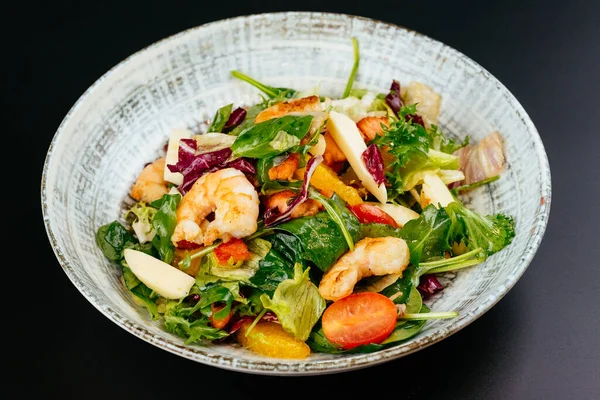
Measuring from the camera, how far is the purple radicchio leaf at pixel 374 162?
9.32 feet

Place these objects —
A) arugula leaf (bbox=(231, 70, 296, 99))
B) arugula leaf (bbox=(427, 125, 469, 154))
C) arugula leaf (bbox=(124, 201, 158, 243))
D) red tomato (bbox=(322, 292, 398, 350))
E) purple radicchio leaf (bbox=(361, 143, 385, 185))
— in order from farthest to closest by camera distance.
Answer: arugula leaf (bbox=(231, 70, 296, 99)) → arugula leaf (bbox=(427, 125, 469, 154)) → arugula leaf (bbox=(124, 201, 158, 243)) → purple radicchio leaf (bbox=(361, 143, 385, 185)) → red tomato (bbox=(322, 292, 398, 350))

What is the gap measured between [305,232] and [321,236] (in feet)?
0.23

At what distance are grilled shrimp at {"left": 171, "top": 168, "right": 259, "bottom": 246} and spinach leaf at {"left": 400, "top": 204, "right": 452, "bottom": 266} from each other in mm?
651

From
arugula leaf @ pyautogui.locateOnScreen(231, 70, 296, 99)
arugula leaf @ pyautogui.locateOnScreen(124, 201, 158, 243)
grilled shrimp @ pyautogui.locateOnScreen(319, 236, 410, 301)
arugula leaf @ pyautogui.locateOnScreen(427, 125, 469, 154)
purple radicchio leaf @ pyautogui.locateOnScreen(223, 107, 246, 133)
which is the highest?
arugula leaf @ pyautogui.locateOnScreen(231, 70, 296, 99)

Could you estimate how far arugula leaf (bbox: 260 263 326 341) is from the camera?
8.01 feet

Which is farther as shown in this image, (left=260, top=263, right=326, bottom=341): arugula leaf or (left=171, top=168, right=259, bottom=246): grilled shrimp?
(left=171, top=168, right=259, bottom=246): grilled shrimp

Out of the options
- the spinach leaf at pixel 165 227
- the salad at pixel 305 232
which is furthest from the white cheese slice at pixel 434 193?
the spinach leaf at pixel 165 227

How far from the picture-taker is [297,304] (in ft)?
8.11

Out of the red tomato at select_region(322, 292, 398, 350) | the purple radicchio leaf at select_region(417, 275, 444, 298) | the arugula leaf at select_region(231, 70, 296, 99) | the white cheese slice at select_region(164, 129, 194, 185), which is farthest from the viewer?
the arugula leaf at select_region(231, 70, 296, 99)

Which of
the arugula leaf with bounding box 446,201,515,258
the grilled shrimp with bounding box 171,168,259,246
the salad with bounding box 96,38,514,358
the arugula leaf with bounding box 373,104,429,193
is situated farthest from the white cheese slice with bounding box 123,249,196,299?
the arugula leaf with bounding box 446,201,515,258

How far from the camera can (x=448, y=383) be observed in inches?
106

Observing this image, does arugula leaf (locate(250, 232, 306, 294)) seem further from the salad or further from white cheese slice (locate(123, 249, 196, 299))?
white cheese slice (locate(123, 249, 196, 299))

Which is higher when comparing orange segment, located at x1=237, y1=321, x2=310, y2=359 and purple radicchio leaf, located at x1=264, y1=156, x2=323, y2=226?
purple radicchio leaf, located at x1=264, y1=156, x2=323, y2=226

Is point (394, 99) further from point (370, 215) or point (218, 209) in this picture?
point (218, 209)
